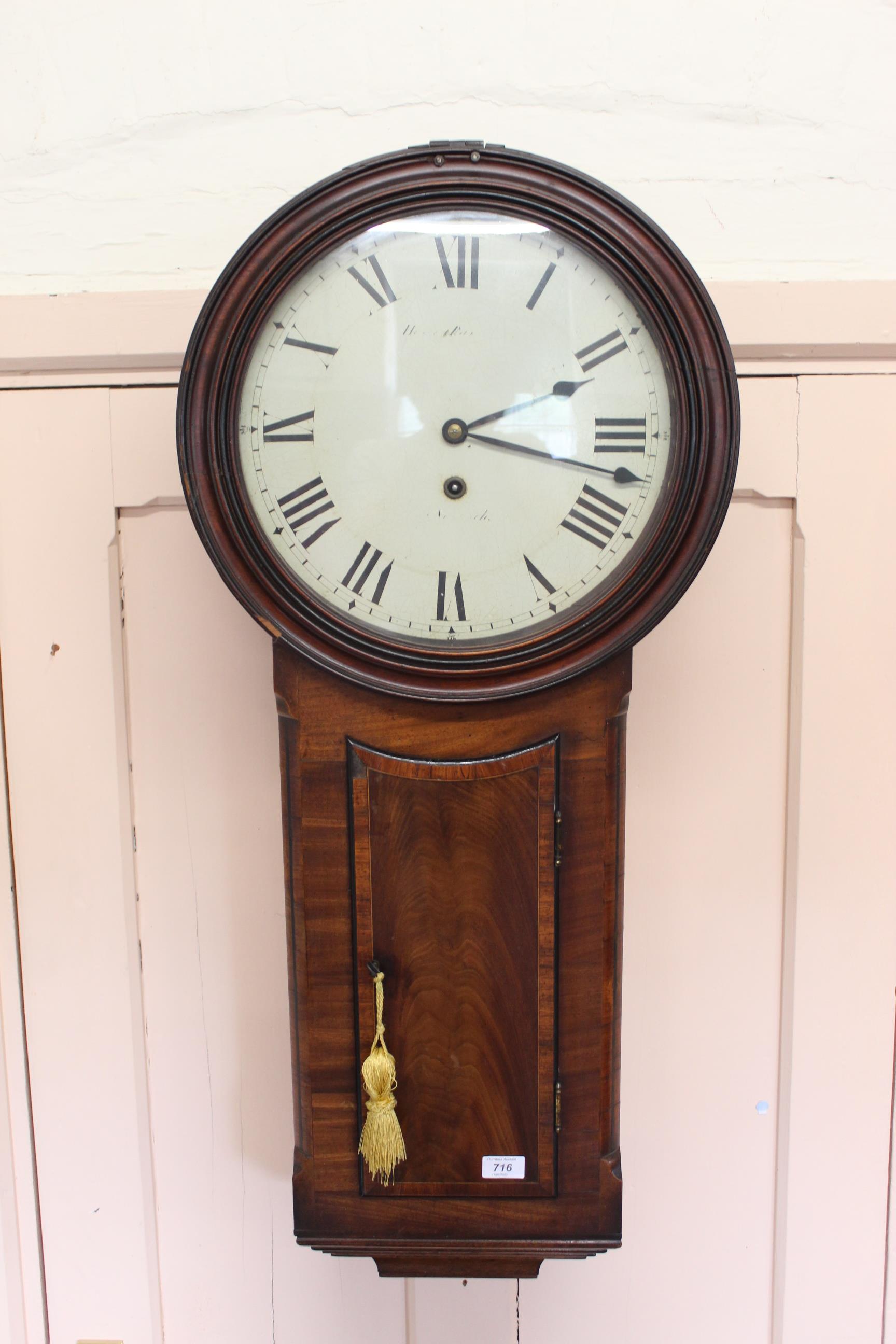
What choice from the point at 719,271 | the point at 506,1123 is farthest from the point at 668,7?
the point at 506,1123

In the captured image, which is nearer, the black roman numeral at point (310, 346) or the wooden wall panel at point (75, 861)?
the black roman numeral at point (310, 346)

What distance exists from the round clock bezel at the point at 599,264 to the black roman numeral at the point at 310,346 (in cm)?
2

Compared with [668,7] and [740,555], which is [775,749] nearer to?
[740,555]

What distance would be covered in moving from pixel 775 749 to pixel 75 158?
35.5 inches

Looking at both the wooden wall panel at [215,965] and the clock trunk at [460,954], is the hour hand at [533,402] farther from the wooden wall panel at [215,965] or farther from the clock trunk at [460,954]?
the wooden wall panel at [215,965]

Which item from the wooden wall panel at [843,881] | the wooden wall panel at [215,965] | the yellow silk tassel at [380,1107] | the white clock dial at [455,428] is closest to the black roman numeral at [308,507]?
the white clock dial at [455,428]

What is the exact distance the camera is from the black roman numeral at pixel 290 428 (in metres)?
0.68

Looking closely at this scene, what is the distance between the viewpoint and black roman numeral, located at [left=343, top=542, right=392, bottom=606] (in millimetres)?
690

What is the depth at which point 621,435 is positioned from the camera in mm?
673

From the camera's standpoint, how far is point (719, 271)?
0.85 meters

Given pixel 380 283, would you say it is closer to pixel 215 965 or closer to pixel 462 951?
pixel 462 951

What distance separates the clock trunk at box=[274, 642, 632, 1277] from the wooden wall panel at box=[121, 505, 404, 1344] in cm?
19

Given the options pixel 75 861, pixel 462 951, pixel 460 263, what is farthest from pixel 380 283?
pixel 75 861

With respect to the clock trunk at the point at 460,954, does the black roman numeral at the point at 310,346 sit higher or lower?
higher
